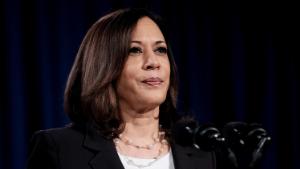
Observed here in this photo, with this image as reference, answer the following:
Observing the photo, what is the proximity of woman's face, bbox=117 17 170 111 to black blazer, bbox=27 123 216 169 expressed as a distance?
0.54 ft

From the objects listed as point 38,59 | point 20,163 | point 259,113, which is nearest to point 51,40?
point 38,59

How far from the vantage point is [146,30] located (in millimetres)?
1839

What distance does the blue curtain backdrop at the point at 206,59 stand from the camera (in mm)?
2662

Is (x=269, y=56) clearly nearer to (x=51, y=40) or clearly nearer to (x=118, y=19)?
(x=51, y=40)

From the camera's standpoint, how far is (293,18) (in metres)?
3.36

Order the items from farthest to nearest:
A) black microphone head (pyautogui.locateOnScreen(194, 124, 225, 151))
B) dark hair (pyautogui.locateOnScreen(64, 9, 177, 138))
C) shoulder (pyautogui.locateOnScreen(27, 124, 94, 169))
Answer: dark hair (pyautogui.locateOnScreen(64, 9, 177, 138)) → shoulder (pyautogui.locateOnScreen(27, 124, 94, 169)) → black microphone head (pyautogui.locateOnScreen(194, 124, 225, 151))

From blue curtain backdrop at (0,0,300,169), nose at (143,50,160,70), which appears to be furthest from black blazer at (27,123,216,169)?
blue curtain backdrop at (0,0,300,169)

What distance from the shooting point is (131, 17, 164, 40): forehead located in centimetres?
181

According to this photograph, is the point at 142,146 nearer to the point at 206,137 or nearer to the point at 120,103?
the point at 120,103

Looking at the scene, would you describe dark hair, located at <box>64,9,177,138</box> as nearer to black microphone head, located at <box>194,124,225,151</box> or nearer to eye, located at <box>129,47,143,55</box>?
eye, located at <box>129,47,143,55</box>

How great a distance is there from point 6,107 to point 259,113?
159 cm

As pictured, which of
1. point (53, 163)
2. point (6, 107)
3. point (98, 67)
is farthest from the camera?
point (6, 107)

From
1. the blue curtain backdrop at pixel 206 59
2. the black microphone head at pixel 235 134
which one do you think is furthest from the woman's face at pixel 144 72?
the blue curtain backdrop at pixel 206 59

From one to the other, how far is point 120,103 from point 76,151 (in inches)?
9.7
